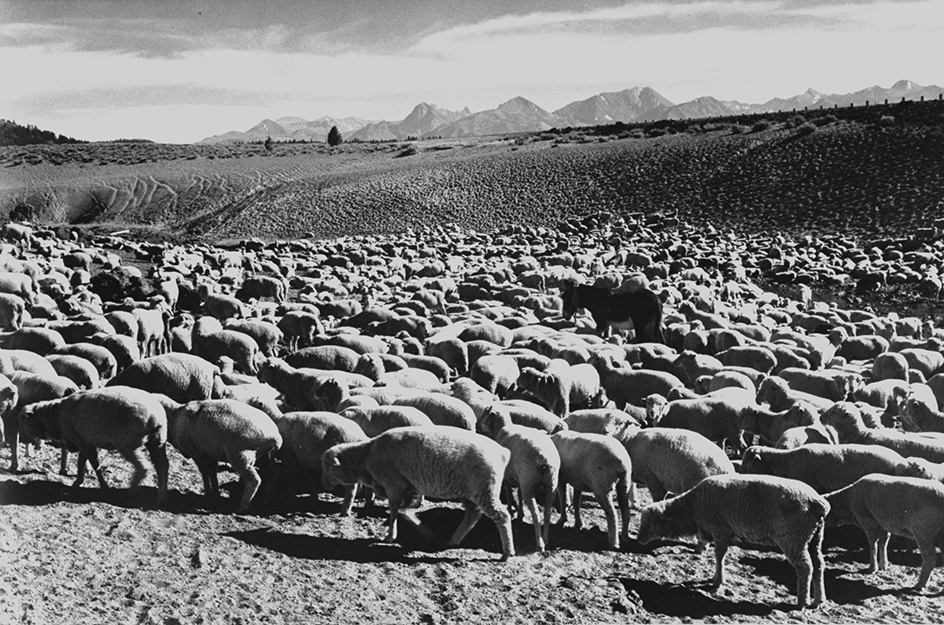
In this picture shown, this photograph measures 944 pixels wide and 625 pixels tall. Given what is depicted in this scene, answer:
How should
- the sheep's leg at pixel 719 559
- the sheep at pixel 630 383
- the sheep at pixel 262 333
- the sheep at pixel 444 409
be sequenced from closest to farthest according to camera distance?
1. the sheep's leg at pixel 719 559
2. the sheep at pixel 444 409
3. the sheep at pixel 630 383
4. the sheep at pixel 262 333

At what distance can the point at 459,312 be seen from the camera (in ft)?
81.5

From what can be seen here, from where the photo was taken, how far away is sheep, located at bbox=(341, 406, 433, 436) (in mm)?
11023

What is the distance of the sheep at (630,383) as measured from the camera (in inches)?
632

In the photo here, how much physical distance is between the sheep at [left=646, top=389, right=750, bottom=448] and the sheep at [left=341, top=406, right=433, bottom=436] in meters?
3.80

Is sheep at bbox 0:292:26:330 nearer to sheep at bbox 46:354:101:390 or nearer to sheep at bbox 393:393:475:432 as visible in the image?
sheep at bbox 46:354:101:390

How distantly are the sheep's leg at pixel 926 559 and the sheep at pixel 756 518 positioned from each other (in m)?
1.20

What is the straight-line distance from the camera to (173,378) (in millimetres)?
13117

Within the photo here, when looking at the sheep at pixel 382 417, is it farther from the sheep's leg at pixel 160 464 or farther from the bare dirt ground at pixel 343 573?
the sheep's leg at pixel 160 464

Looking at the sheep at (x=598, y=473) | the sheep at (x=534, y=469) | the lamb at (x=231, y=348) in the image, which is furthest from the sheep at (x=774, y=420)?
the lamb at (x=231, y=348)

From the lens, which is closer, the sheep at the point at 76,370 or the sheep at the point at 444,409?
the sheep at the point at 444,409

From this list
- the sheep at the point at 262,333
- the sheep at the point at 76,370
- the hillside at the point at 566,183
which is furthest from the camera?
the hillside at the point at 566,183

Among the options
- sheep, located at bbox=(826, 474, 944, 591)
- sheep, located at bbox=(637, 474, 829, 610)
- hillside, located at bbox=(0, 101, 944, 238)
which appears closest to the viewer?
sheep, located at bbox=(637, 474, 829, 610)

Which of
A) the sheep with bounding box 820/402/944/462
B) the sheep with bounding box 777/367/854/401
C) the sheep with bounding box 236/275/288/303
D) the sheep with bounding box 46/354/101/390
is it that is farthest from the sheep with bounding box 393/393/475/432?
the sheep with bounding box 236/275/288/303

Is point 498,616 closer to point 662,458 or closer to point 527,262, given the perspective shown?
point 662,458
